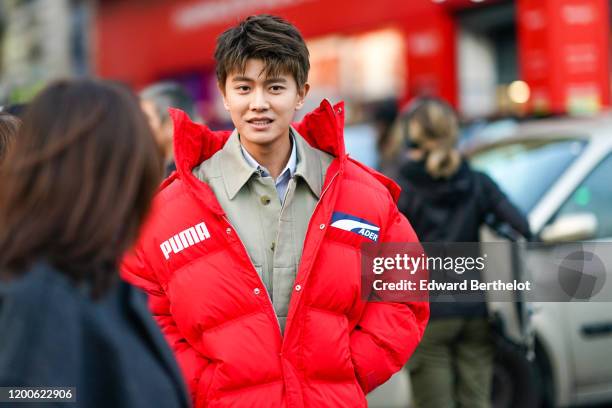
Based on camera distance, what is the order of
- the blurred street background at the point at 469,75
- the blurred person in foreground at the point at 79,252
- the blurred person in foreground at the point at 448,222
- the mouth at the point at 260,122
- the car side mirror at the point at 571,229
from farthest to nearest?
the blurred street background at the point at 469,75 < the car side mirror at the point at 571,229 < the blurred person in foreground at the point at 448,222 < the mouth at the point at 260,122 < the blurred person in foreground at the point at 79,252

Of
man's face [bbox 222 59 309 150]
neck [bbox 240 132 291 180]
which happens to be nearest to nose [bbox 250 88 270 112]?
man's face [bbox 222 59 309 150]

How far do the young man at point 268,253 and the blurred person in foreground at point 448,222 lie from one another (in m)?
1.73

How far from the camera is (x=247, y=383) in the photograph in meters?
2.94

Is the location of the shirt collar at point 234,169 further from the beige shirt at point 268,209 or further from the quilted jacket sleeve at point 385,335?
the quilted jacket sleeve at point 385,335

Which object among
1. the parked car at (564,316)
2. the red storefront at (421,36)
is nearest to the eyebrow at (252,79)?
the parked car at (564,316)

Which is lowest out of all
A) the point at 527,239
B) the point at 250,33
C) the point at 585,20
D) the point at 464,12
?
the point at 527,239

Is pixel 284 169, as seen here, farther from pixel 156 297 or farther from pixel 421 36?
pixel 421 36

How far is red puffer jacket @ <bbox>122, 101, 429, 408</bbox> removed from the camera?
295cm

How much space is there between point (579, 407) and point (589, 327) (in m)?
0.99

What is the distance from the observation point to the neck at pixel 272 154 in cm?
321

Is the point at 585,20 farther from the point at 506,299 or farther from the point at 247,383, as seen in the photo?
the point at 247,383

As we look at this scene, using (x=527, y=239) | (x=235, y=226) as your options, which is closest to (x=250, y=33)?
(x=235, y=226)

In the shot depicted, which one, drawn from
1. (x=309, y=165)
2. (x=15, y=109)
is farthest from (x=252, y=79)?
(x=15, y=109)

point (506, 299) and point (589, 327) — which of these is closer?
point (506, 299)
